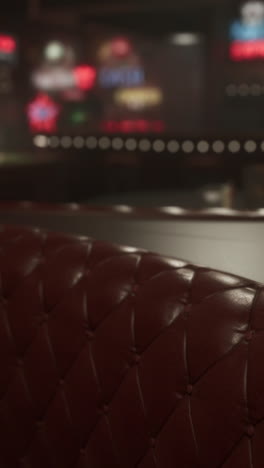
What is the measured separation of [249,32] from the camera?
284 inches

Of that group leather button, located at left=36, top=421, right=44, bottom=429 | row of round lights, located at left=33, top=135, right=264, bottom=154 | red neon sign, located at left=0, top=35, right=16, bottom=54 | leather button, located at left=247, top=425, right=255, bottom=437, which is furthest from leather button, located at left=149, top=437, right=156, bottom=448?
red neon sign, located at left=0, top=35, right=16, bottom=54

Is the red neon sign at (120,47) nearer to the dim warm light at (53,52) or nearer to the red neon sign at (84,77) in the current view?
the red neon sign at (84,77)

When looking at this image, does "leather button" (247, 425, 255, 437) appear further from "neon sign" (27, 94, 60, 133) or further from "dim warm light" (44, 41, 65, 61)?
"dim warm light" (44, 41, 65, 61)

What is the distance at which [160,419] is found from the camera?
52.5 inches

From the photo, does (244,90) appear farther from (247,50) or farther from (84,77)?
(84,77)

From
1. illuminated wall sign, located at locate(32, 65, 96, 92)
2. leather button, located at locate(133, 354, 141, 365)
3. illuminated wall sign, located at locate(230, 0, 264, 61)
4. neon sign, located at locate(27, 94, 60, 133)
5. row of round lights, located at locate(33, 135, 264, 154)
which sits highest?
illuminated wall sign, located at locate(230, 0, 264, 61)

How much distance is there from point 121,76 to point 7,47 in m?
1.98

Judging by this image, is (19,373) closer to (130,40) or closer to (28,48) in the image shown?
(28,48)

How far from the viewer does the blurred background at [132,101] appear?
17.5 feet

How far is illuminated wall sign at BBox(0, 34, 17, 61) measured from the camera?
9227 mm

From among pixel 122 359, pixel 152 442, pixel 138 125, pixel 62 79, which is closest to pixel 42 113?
pixel 62 79

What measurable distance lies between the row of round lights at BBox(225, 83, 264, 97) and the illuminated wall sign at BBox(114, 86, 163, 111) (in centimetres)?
231

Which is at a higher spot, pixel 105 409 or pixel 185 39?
pixel 185 39

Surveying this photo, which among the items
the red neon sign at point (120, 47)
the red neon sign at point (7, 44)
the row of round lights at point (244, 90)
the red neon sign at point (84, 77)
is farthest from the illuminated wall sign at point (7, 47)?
the row of round lights at point (244, 90)
